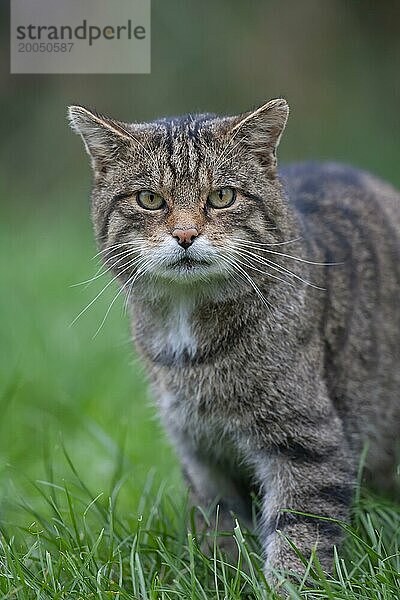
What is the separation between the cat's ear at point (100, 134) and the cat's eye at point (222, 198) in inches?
15.0

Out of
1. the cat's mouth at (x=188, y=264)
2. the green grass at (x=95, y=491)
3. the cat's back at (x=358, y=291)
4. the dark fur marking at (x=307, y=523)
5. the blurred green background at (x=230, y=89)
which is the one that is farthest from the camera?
the blurred green background at (x=230, y=89)

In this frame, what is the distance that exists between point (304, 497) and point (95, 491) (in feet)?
3.88

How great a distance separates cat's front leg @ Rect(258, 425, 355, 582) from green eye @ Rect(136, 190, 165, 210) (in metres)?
0.95

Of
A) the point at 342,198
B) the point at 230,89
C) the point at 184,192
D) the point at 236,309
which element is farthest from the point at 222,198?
the point at 230,89

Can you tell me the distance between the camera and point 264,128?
3.48m

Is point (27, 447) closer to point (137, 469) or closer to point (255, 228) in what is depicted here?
point (137, 469)

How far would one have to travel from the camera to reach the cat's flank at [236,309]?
334 cm

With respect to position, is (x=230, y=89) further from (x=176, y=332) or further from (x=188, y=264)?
(x=188, y=264)

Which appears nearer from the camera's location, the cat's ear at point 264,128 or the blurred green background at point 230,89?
the cat's ear at point 264,128

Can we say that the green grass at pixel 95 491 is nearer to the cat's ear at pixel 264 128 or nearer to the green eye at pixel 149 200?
the green eye at pixel 149 200

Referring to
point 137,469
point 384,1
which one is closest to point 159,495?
point 137,469

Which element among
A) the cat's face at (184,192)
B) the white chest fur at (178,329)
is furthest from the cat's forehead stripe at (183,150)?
the white chest fur at (178,329)

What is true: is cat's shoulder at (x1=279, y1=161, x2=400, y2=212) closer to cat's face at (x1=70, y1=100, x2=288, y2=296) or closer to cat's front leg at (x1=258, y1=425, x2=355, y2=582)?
cat's face at (x1=70, y1=100, x2=288, y2=296)

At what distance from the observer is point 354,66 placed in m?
10.6
